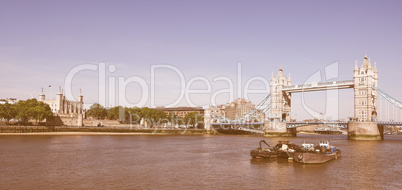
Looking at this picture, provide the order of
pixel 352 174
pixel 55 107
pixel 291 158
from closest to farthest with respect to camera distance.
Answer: pixel 352 174
pixel 291 158
pixel 55 107

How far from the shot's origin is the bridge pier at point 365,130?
72.1 meters

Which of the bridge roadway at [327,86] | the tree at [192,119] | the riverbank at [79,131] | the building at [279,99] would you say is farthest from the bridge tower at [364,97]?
the tree at [192,119]

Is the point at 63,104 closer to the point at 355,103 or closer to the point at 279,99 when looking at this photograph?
the point at 279,99

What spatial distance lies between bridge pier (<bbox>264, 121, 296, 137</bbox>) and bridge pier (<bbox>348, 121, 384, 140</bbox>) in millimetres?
19466

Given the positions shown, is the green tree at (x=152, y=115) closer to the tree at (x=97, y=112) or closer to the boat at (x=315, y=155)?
the tree at (x=97, y=112)

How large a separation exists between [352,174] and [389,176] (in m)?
2.54

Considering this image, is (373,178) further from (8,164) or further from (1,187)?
(8,164)

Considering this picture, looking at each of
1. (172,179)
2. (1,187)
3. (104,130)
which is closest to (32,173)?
(1,187)

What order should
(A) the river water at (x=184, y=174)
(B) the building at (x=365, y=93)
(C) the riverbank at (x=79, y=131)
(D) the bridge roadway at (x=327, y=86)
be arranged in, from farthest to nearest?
1. (D) the bridge roadway at (x=327, y=86)
2. (B) the building at (x=365, y=93)
3. (C) the riverbank at (x=79, y=131)
4. (A) the river water at (x=184, y=174)

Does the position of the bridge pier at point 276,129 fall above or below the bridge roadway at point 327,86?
below

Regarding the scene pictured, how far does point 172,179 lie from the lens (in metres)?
22.5

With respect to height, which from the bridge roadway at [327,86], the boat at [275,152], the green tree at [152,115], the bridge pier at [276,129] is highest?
the bridge roadway at [327,86]

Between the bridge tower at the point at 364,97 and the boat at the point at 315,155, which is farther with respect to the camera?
the bridge tower at the point at 364,97

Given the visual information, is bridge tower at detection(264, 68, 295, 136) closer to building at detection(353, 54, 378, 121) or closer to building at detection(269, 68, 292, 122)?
building at detection(269, 68, 292, 122)
